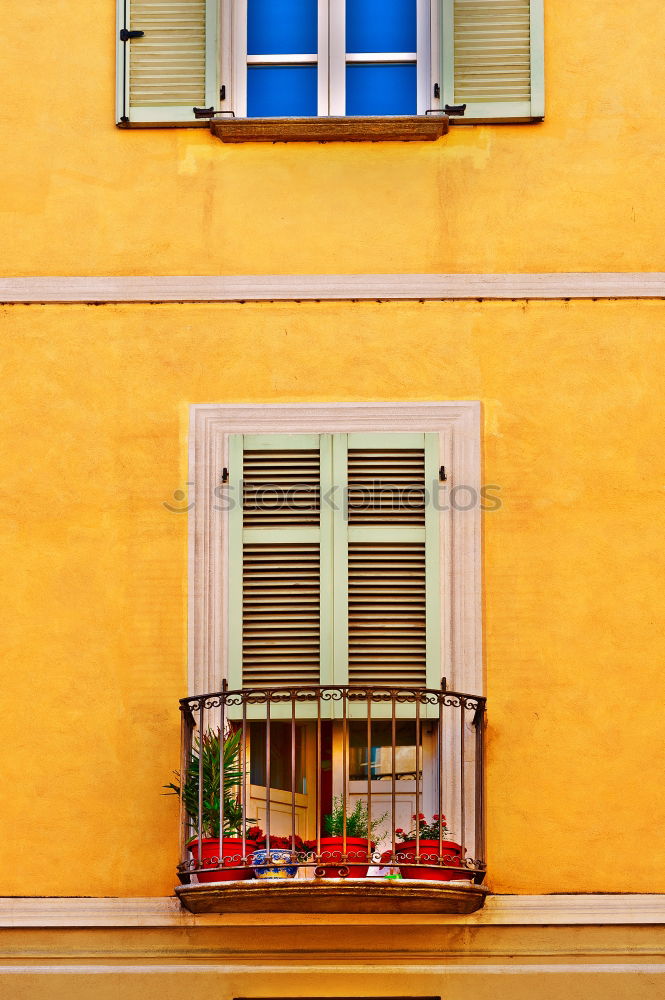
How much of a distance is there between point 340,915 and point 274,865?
613 mm

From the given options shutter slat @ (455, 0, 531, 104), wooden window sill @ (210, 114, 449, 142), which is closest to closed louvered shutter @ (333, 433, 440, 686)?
wooden window sill @ (210, 114, 449, 142)

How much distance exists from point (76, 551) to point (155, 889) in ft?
5.74

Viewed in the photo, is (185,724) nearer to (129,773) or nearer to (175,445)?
(129,773)

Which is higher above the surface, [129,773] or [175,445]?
[175,445]

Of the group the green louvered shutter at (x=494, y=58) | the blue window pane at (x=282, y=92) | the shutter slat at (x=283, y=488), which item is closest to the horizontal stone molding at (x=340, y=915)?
the shutter slat at (x=283, y=488)

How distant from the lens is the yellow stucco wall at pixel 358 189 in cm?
966

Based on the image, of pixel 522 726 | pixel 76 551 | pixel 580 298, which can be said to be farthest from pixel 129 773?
pixel 580 298

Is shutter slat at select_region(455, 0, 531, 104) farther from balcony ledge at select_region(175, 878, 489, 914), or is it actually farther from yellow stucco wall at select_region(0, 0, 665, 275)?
balcony ledge at select_region(175, 878, 489, 914)

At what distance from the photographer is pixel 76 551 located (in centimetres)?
941

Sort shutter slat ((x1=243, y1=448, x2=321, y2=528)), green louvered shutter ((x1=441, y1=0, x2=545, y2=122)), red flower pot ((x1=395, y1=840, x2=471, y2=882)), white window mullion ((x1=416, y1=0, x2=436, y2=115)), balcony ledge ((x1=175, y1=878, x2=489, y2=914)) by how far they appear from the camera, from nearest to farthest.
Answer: balcony ledge ((x1=175, y1=878, x2=489, y2=914))
red flower pot ((x1=395, y1=840, x2=471, y2=882))
shutter slat ((x1=243, y1=448, x2=321, y2=528))
green louvered shutter ((x1=441, y1=0, x2=545, y2=122))
white window mullion ((x1=416, y1=0, x2=436, y2=115))

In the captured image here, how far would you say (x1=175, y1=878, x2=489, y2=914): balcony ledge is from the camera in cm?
837

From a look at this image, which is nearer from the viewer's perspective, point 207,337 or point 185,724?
point 185,724

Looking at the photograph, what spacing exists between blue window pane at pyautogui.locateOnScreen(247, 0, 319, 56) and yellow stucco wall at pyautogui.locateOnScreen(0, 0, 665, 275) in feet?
1.93

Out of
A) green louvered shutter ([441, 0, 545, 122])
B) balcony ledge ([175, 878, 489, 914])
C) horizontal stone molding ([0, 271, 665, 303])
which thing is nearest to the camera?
balcony ledge ([175, 878, 489, 914])
